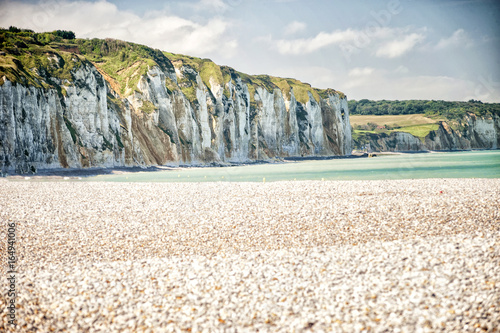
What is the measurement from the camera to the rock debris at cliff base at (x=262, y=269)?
22.3ft

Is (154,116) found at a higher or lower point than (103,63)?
lower

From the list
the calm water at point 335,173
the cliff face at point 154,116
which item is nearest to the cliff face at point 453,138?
the cliff face at point 154,116

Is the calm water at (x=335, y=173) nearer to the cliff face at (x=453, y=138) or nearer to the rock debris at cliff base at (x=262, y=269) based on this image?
the rock debris at cliff base at (x=262, y=269)

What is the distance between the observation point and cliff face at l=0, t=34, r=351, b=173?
47.2m

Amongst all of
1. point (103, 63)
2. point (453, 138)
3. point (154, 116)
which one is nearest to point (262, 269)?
point (154, 116)

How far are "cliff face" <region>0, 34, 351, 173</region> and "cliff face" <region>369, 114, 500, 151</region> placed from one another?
43.8 meters

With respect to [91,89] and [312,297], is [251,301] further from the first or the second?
[91,89]

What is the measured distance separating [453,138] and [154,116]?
475 feet

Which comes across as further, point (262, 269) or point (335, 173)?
point (335, 173)

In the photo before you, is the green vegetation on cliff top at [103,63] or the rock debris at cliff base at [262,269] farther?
the green vegetation on cliff top at [103,63]

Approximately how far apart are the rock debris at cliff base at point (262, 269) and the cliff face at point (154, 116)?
1408 inches

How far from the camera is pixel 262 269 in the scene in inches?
347

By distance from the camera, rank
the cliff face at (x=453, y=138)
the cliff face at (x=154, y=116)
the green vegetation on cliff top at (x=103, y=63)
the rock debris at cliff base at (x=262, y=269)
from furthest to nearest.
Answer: the cliff face at (x=453, y=138), the green vegetation on cliff top at (x=103, y=63), the cliff face at (x=154, y=116), the rock debris at cliff base at (x=262, y=269)

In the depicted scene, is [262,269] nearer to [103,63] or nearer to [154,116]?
[154,116]
